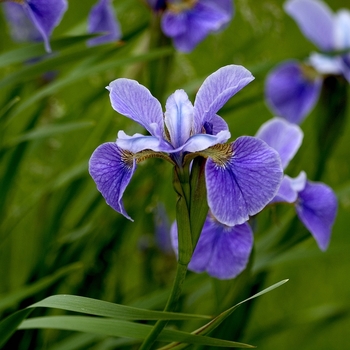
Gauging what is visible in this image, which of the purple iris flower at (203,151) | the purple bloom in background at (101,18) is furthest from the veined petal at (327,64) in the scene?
the purple iris flower at (203,151)

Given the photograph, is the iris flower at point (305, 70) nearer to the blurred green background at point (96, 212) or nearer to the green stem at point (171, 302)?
the blurred green background at point (96, 212)

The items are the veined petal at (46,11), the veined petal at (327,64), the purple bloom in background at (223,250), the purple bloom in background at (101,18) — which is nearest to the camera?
the purple bloom in background at (223,250)

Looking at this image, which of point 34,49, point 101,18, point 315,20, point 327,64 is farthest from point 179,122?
point 315,20

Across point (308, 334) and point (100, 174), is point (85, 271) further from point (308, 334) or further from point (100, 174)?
point (100, 174)

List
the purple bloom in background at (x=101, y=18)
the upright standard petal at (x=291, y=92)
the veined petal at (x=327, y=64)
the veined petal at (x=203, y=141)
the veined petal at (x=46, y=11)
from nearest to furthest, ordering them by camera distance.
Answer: the veined petal at (x=203, y=141), the veined petal at (x=46, y=11), the purple bloom in background at (x=101, y=18), the veined petal at (x=327, y=64), the upright standard petal at (x=291, y=92)

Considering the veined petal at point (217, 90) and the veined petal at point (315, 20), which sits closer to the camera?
the veined petal at point (217, 90)

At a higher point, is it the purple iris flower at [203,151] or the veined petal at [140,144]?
the veined petal at [140,144]

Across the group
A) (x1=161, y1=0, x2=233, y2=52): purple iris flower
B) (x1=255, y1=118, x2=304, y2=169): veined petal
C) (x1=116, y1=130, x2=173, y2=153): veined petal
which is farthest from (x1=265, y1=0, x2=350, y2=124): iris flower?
(x1=116, y1=130, x2=173, y2=153): veined petal
